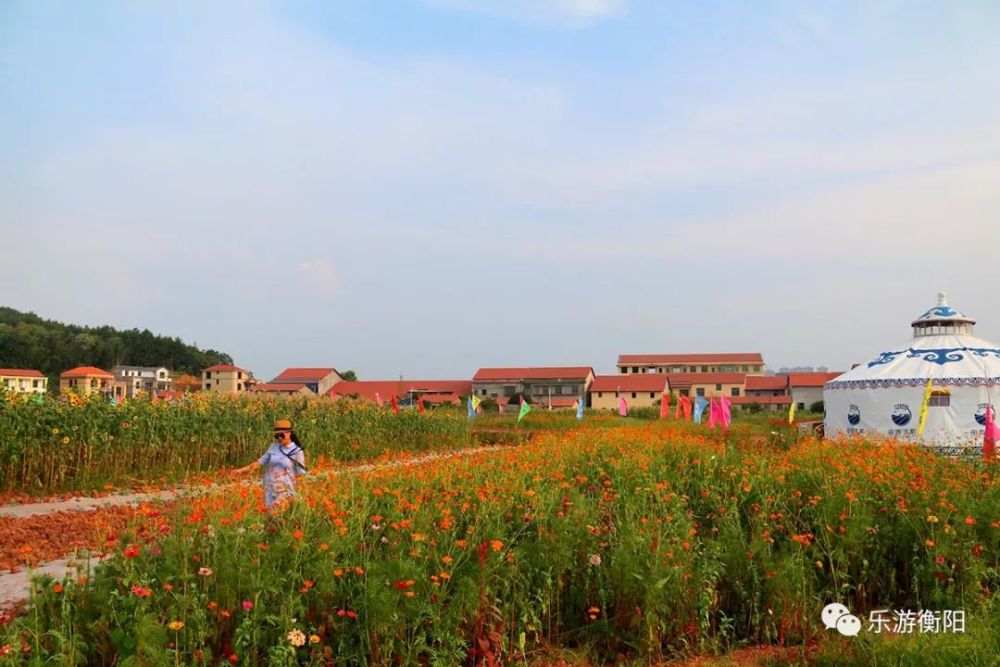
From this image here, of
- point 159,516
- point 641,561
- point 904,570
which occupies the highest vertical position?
point 159,516

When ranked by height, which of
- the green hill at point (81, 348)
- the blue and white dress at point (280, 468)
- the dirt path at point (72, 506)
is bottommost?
the dirt path at point (72, 506)

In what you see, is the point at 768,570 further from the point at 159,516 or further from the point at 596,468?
the point at 159,516

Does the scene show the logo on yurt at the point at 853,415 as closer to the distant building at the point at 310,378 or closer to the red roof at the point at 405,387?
the red roof at the point at 405,387

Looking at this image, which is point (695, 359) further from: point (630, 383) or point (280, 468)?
point (280, 468)

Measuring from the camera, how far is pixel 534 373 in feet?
216

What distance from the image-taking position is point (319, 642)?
145 inches

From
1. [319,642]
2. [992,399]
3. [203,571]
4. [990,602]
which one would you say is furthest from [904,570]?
[992,399]

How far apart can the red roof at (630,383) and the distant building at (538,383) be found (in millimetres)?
1876

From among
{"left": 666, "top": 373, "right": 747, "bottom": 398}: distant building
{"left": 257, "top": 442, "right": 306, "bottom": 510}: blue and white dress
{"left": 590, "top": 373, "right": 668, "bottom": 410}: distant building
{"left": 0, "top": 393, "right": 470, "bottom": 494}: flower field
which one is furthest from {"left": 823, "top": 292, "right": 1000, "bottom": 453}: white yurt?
{"left": 666, "top": 373, "right": 747, "bottom": 398}: distant building

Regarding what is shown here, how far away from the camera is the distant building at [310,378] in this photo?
68.3m

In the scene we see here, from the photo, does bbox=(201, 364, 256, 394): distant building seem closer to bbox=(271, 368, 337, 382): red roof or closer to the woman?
bbox=(271, 368, 337, 382): red roof

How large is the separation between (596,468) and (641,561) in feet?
9.41

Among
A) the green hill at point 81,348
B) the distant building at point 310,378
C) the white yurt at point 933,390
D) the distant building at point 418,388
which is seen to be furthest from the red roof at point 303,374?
the white yurt at point 933,390

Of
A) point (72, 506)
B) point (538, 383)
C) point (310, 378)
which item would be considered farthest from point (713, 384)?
point (72, 506)
